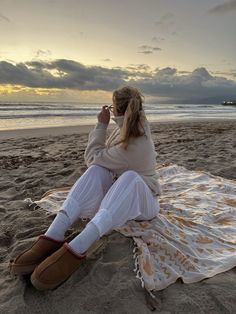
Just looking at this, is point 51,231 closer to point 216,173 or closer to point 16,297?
point 16,297

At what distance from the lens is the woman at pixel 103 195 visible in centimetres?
241

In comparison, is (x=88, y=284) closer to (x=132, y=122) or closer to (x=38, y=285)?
(x=38, y=285)

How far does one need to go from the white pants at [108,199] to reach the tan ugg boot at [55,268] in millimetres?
286

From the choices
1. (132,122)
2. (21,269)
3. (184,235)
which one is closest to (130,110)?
(132,122)

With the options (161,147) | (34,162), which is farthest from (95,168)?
(161,147)

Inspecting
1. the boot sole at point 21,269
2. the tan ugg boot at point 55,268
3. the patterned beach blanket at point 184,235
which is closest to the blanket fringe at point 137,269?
Result: the patterned beach blanket at point 184,235

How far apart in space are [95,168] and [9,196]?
1.84 metres

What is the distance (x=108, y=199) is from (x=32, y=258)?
0.72 meters

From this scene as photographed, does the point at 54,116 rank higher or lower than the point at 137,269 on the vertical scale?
lower

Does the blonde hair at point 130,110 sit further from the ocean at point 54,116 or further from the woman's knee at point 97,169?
the ocean at point 54,116

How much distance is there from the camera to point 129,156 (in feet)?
10.1

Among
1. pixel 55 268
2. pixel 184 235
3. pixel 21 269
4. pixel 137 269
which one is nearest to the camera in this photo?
pixel 55 268

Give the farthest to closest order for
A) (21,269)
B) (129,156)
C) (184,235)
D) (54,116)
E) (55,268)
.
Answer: (54,116)
(184,235)
(129,156)
(21,269)
(55,268)

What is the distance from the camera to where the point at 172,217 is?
3537 mm
